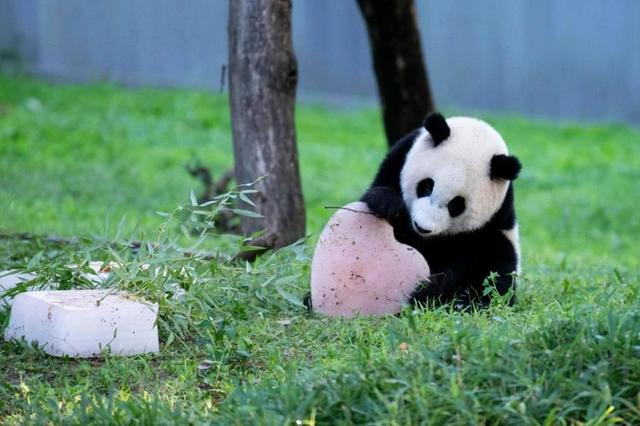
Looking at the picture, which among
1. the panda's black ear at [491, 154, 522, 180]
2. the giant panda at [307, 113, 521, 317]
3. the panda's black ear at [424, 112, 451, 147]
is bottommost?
the giant panda at [307, 113, 521, 317]

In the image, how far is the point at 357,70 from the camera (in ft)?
53.5

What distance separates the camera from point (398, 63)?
7.95m

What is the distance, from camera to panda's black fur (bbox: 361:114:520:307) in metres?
4.77

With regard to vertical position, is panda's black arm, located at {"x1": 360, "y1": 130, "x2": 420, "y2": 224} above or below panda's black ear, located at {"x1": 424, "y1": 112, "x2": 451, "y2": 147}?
below

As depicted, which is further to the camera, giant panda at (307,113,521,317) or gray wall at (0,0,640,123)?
gray wall at (0,0,640,123)

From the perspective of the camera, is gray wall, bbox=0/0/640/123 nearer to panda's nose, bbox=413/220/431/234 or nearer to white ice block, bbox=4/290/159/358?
panda's nose, bbox=413/220/431/234

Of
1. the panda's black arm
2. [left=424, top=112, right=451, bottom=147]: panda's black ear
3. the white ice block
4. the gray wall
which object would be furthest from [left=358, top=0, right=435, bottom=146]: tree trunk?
the gray wall

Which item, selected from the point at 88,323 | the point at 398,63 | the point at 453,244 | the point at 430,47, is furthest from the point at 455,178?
the point at 430,47

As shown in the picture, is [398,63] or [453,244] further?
[398,63]

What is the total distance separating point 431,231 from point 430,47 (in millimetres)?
11726

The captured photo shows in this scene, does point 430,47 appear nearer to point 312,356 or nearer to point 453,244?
point 453,244

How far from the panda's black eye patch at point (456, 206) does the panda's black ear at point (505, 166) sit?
0.19 m

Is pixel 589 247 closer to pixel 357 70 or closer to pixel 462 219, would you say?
pixel 462 219

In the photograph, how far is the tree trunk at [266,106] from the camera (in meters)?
6.14
